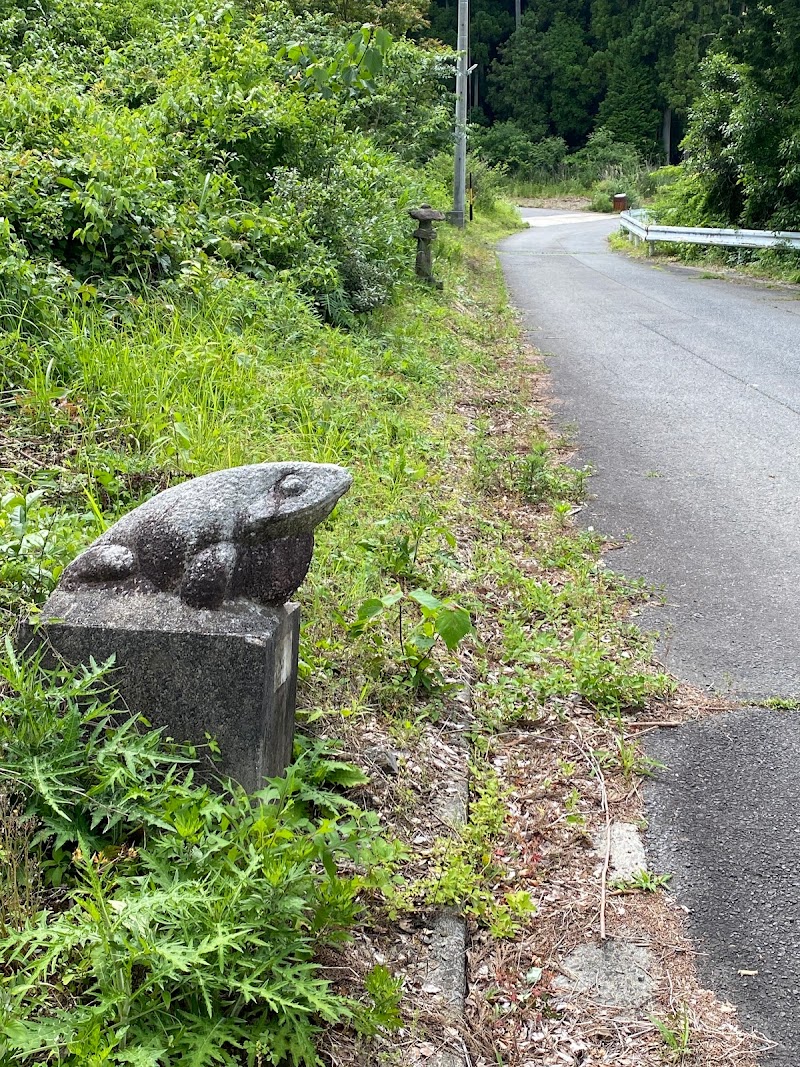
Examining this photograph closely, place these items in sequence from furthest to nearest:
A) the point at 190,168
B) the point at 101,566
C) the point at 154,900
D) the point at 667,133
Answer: the point at 667,133 < the point at 190,168 < the point at 101,566 < the point at 154,900

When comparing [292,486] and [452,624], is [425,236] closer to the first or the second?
[452,624]

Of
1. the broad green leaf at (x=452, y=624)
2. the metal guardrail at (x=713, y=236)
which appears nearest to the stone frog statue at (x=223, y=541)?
the broad green leaf at (x=452, y=624)

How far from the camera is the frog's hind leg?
2637 mm

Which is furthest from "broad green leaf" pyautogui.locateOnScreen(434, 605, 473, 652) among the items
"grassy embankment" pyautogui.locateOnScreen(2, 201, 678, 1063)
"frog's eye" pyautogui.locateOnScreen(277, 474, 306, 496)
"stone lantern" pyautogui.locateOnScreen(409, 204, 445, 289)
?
"stone lantern" pyautogui.locateOnScreen(409, 204, 445, 289)

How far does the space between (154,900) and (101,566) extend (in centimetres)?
99

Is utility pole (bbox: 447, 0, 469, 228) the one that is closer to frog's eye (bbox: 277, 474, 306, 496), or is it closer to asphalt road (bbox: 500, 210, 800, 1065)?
asphalt road (bbox: 500, 210, 800, 1065)

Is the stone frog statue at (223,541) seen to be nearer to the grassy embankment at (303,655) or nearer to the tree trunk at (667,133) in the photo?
the grassy embankment at (303,655)

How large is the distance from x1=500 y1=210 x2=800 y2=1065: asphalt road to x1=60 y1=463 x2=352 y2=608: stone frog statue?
1.56 metres

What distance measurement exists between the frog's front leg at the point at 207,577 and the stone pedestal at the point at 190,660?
3 cm

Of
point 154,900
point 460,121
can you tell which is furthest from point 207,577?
point 460,121

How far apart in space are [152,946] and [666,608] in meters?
3.21

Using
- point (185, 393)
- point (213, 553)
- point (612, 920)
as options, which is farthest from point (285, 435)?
point (612, 920)

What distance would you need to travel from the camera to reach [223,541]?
2602 mm

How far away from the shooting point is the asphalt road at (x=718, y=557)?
2.75m
